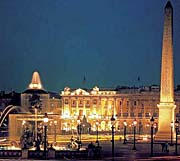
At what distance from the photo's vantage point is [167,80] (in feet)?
246

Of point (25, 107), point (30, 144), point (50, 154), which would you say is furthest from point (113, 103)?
point (50, 154)

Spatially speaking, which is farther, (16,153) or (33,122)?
(33,122)

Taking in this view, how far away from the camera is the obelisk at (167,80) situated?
74.9 meters

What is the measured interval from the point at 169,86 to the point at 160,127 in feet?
16.0

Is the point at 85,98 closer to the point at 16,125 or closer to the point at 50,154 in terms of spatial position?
the point at 16,125

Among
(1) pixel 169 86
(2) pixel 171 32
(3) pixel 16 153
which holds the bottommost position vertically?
(3) pixel 16 153

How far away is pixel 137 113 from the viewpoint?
520 feet

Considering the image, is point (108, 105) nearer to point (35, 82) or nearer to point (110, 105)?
point (110, 105)

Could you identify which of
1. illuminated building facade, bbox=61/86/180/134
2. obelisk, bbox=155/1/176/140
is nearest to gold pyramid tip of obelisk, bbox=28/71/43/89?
obelisk, bbox=155/1/176/140

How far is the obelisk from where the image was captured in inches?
2948

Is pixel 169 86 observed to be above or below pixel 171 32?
below

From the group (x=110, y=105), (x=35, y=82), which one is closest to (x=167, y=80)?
(x=35, y=82)

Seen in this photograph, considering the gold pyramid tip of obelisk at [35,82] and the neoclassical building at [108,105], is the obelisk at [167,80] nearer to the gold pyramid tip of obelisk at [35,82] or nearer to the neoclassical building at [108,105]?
the gold pyramid tip of obelisk at [35,82]

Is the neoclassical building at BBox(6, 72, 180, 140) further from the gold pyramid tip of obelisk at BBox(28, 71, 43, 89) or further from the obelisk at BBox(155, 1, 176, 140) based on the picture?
the obelisk at BBox(155, 1, 176, 140)
